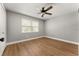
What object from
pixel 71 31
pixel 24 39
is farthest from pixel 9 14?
pixel 71 31

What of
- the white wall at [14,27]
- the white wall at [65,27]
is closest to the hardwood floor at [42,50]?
the white wall at [14,27]

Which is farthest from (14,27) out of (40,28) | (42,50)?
(42,50)

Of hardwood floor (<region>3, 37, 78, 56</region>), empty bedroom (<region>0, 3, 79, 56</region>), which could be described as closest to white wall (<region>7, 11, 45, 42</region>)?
empty bedroom (<region>0, 3, 79, 56</region>)

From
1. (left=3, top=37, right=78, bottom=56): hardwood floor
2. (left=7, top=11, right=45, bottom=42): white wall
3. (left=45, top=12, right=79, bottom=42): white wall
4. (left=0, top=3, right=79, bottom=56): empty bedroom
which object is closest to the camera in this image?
(left=3, top=37, right=78, bottom=56): hardwood floor

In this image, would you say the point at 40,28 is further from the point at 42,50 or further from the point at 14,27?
the point at 42,50

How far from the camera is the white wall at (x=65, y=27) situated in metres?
3.68

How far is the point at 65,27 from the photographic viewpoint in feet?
13.9

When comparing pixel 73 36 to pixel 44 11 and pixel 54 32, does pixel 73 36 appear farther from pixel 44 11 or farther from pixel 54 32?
pixel 44 11

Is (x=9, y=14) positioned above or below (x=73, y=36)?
above

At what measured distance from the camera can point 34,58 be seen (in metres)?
0.70

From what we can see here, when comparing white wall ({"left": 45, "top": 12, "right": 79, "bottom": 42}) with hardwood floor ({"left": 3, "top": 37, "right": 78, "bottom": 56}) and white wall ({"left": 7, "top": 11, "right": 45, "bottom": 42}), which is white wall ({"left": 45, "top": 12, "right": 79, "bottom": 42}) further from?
white wall ({"left": 7, "top": 11, "right": 45, "bottom": 42})

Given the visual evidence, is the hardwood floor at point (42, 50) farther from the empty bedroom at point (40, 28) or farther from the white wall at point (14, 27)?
the white wall at point (14, 27)

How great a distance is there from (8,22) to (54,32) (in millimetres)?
3329

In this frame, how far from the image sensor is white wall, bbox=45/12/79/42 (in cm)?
368
